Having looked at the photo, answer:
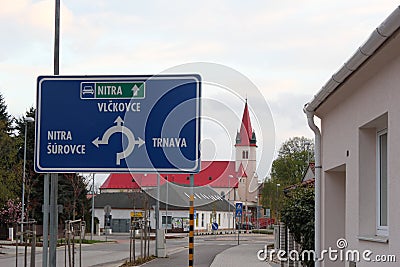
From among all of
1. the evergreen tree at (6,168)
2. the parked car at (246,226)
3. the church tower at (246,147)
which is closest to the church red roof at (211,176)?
the church tower at (246,147)

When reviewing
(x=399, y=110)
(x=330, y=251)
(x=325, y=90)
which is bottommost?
(x=330, y=251)

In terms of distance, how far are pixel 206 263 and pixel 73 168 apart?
20.8 metres

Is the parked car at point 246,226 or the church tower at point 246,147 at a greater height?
the church tower at point 246,147

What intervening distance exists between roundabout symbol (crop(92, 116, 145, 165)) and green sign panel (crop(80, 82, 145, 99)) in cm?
37

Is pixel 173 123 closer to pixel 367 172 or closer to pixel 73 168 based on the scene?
pixel 73 168

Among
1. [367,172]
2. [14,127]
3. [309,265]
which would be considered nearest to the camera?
[367,172]

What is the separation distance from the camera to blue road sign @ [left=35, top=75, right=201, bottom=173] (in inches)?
428

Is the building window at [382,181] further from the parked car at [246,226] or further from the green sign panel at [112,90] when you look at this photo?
the parked car at [246,226]

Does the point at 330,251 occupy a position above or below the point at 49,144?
below

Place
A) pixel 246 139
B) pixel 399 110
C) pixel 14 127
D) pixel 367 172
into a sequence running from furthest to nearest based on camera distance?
1. pixel 14 127
2. pixel 246 139
3. pixel 367 172
4. pixel 399 110

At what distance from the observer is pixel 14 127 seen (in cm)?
6688

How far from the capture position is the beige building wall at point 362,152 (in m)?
7.47

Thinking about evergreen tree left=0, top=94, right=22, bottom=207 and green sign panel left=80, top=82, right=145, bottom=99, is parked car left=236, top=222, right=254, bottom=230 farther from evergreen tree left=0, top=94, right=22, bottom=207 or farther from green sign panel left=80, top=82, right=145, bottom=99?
green sign panel left=80, top=82, right=145, bottom=99

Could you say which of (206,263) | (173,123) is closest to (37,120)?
(173,123)
